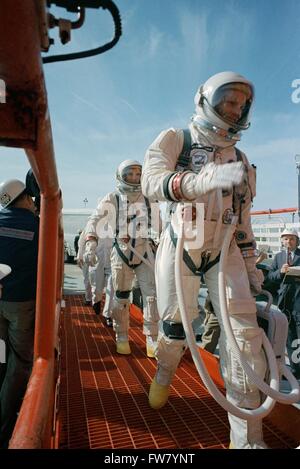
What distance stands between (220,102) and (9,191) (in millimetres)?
1517

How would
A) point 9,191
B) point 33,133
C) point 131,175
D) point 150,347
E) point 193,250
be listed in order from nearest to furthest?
point 33,133 < point 193,250 < point 9,191 < point 150,347 < point 131,175

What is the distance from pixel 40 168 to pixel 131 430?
64.9 inches

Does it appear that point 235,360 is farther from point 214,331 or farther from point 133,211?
point 133,211

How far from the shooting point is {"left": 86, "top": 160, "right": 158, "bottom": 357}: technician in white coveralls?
3.32m

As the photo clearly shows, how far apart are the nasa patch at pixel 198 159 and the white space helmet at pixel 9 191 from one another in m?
1.22

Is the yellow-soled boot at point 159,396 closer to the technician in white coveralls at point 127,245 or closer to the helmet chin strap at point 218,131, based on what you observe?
the technician in white coveralls at point 127,245

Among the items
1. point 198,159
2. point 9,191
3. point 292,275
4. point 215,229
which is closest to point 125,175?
point 9,191

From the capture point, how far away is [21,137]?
792 millimetres

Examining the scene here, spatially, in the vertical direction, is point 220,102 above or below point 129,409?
above

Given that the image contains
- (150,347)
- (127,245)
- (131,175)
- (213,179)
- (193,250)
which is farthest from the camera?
(131,175)

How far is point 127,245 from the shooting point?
341cm

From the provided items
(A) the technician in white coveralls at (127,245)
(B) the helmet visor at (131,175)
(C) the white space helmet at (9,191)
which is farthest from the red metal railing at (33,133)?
(B) the helmet visor at (131,175)

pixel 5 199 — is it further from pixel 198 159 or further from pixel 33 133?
pixel 33 133

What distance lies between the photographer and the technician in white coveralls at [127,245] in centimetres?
332
